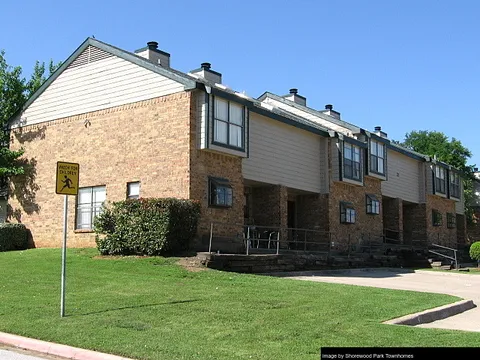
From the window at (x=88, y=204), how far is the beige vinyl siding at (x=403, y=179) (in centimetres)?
1726

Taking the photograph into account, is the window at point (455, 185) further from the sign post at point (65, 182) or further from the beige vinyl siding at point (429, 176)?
the sign post at point (65, 182)

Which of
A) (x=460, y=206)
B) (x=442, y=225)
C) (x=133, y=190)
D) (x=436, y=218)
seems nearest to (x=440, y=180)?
(x=436, y=218)

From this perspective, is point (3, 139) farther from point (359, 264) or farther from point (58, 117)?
point (359, 264)

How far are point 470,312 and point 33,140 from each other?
769 inches

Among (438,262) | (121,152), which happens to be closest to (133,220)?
(121,152)

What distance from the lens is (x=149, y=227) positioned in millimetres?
17469

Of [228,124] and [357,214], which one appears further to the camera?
[357,214]

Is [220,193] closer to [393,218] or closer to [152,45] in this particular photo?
[152,45]

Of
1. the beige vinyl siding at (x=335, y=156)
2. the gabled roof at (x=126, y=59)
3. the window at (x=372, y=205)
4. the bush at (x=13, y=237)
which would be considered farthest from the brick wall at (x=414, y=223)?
the bush at (x=13, y=237)

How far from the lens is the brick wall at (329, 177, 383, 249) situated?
88.7 feet

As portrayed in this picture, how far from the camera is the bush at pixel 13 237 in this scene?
927 inches

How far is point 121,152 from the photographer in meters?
21.9

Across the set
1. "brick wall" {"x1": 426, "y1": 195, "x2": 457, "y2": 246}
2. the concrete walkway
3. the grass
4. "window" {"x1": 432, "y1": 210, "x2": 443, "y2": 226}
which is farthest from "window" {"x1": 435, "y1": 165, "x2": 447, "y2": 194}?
the grass

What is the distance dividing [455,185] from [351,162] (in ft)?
57.3
